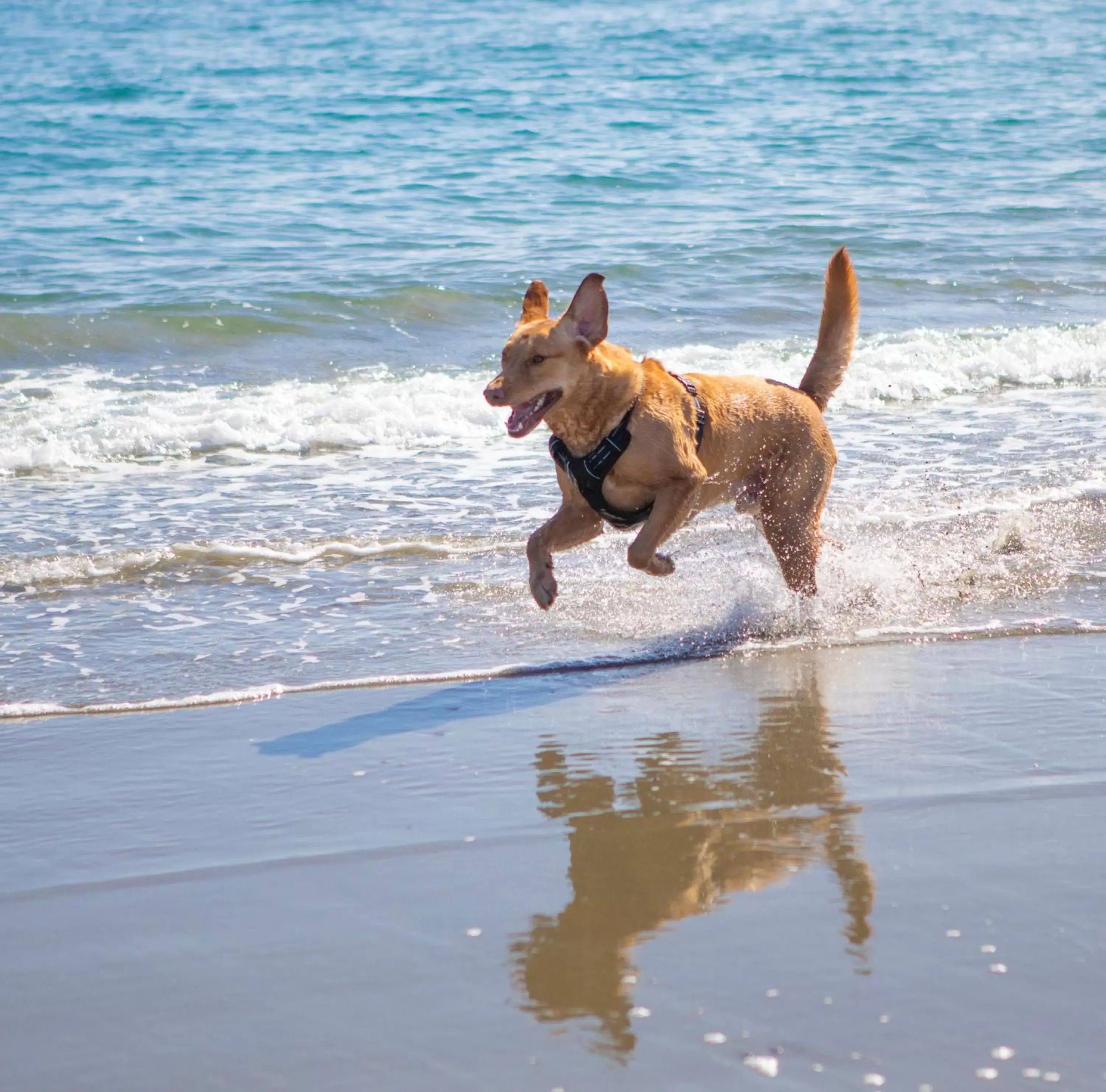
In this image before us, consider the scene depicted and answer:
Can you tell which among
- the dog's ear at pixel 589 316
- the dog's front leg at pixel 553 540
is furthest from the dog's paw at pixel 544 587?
the dog's ear at pixel 589 316

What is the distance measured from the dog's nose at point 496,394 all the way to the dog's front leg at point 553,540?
2.01 feet

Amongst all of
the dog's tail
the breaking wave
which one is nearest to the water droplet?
the dog's tail

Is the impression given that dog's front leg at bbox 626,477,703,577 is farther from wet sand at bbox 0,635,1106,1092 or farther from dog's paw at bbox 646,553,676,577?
wet sand at bbox 0,635,1106,1092

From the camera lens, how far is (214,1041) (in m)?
2.85

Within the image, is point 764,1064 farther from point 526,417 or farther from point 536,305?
point 536,305

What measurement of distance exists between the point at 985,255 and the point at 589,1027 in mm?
13576

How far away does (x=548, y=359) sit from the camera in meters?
5.26

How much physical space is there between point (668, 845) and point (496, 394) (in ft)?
6.57

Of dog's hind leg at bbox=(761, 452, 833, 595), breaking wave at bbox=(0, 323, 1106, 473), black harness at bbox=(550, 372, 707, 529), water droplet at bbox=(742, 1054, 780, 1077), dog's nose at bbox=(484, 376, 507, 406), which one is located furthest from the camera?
breaking wave at bbox=(0, 323, 1106, 473)

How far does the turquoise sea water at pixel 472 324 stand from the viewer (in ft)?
19.8

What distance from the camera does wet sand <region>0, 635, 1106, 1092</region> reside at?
9.12ft

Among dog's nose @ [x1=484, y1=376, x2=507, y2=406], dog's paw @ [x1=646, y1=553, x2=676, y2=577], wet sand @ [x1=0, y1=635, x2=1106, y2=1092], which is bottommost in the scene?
wet sand @ [x1=0, y1=635, x2=1106, y2=1092]

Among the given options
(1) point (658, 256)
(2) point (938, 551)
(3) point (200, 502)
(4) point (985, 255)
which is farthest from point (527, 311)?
(4) point (985, 255)

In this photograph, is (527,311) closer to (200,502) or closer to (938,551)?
(938,551)
